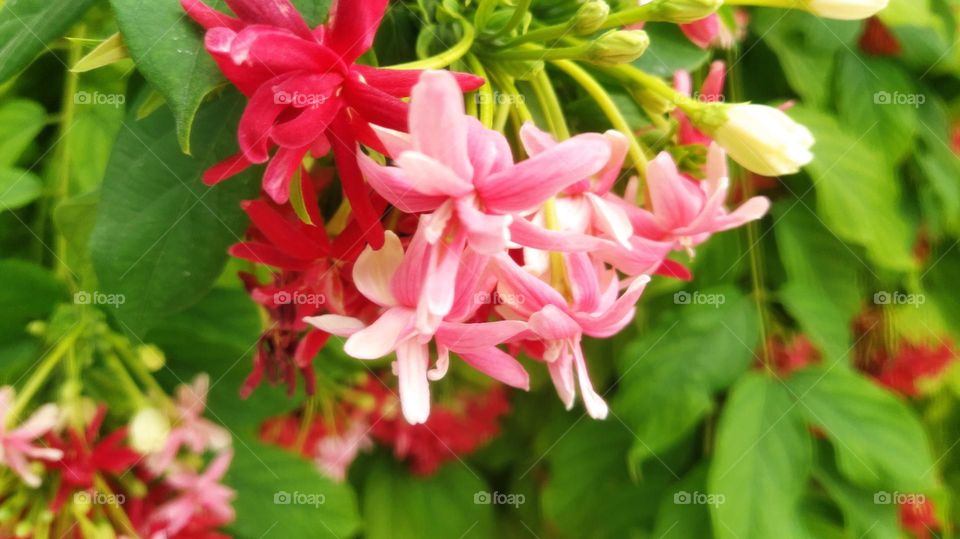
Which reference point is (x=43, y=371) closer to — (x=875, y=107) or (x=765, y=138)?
(x=765, y=138)

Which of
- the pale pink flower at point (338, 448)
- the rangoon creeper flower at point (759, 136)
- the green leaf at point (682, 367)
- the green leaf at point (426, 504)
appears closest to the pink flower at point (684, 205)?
the rangoon creeper flower at point (759, 136)

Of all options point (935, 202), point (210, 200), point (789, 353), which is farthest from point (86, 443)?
point (935, 202)

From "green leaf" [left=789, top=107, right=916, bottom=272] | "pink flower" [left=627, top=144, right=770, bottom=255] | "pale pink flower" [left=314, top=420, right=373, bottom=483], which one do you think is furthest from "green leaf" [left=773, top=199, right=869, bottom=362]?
"pale pink flower" [left=314, top=420, right=373, bottom=483]

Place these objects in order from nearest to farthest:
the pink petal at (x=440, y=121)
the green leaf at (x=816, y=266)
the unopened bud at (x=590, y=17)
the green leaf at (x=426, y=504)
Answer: the pink petal at (x=440, y=121), the unopened bud at (x=590, y=17), the green leaf at (x=816, y=266), the green leaf at (x=426, y=504)

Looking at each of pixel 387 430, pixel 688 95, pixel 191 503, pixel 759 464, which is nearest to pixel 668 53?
pixel 688 95

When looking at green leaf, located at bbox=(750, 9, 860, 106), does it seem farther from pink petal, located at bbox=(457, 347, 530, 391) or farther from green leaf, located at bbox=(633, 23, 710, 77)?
pink petal, located at bbox=(457, 347, 530, 391)

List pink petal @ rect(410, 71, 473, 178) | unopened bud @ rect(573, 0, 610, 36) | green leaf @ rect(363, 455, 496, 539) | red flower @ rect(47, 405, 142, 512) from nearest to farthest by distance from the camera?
Result: pink petal @ rect(410, 71, 473, 178)
unopened bud @ rect(573, 0, 610, 36)
red flower @ rect(47, 405, 142, 512)
green leaf @ rect(363, 455, 496, 539)

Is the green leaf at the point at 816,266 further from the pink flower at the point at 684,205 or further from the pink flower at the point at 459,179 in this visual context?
the pink flower at the point at 459,179
